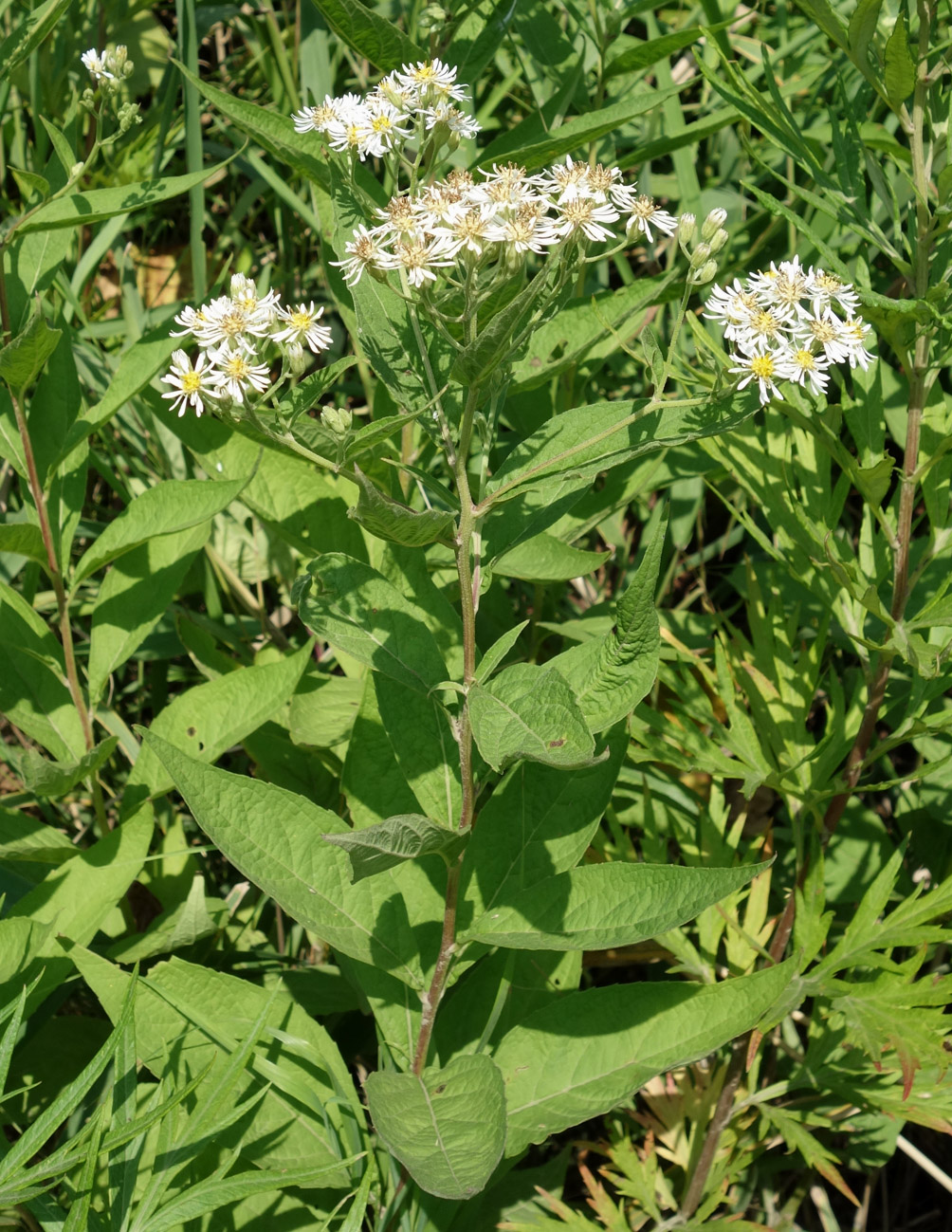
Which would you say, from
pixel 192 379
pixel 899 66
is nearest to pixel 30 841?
pixel 192 379

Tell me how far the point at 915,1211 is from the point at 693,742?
51.2 inches

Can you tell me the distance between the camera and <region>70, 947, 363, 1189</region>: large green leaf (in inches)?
66.3

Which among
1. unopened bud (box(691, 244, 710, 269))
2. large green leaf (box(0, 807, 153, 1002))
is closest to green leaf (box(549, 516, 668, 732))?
unopened bud (box(691, 244, 710, 269))

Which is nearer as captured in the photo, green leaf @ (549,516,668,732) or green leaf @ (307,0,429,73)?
green leaf @ (549,516,668,732)

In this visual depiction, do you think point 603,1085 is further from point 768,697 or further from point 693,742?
point 768,697

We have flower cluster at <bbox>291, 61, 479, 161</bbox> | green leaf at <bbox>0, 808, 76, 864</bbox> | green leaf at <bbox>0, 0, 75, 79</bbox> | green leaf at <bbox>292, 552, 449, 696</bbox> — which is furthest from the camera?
green leaf at <bbox>0, 808, 76, 864</bbox>

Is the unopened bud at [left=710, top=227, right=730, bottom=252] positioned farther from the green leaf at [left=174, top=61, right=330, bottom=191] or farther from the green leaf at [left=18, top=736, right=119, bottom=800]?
the green leaf at [left=18, top=736, right=119, bottom=800]

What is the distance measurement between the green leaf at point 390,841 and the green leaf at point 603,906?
0.26 metres

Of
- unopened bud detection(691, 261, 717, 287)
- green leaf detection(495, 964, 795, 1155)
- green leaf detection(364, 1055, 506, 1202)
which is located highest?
unopened bud detection(691, 261, 717, 287)

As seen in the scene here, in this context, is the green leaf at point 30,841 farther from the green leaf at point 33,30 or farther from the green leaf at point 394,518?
the green leaf at point 33,30

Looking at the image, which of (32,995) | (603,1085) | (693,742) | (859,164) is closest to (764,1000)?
(603,1085)

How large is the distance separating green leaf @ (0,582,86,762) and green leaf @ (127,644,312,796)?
143 mm

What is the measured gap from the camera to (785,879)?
2.40 m

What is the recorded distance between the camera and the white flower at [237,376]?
1344mm
